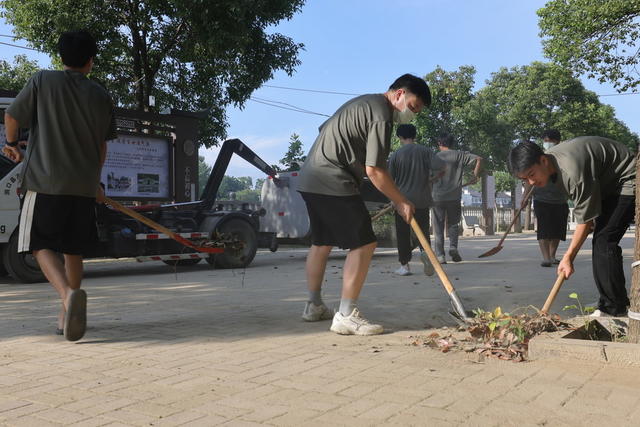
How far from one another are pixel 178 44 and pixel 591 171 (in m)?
11.6

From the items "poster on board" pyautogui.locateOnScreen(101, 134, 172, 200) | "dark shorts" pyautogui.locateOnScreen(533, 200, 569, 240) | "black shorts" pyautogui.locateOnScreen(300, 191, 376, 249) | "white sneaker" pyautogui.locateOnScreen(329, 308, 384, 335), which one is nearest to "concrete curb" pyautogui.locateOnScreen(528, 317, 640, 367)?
"white sneaker" pyautogui.locateOnScreen(329, 308, 384, 335)

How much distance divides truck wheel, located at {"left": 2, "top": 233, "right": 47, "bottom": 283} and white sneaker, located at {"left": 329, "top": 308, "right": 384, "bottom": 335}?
5.50 meters

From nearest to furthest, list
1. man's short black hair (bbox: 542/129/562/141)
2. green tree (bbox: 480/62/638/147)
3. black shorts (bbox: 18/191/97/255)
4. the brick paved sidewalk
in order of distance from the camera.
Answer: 1. the brick paved sidewalk
2. black shorts (bbox: 18/191/97/255)
3. man's short black hair (bbox: 542/129/562/141)
4. green tree (bbox: 480/62/638/147)

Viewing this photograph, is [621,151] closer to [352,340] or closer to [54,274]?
[352,340]

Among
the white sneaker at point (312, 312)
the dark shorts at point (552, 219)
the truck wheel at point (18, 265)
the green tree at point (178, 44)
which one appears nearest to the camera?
the white sneaker at point (312, 312)

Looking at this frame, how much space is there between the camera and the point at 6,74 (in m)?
23.3

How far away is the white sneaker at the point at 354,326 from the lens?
4.19 meters

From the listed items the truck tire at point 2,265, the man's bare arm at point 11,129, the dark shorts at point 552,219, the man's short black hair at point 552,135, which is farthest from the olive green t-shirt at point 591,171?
the truck tire at point 2,265

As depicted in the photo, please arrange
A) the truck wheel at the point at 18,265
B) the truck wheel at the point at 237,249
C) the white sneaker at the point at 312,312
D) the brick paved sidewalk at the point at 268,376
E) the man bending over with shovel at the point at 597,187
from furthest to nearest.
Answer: the truck wheel at the point at 237,249
the truck wheel at the point at 18,265
the white sneaker at the point at 312,312
the man bending over with shovel at the point at 597,187
the brick paved sidewalk at the point at 268,376

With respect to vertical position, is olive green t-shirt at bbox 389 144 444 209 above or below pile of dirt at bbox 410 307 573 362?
above

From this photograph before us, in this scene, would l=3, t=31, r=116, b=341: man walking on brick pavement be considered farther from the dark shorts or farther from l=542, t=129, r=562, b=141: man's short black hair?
the dark shorts

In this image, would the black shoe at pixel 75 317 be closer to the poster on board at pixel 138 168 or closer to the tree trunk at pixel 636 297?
the tree trunk at pixel 636 297

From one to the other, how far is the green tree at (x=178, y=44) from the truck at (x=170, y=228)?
2.34m

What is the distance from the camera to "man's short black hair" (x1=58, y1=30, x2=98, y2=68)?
160 inches
